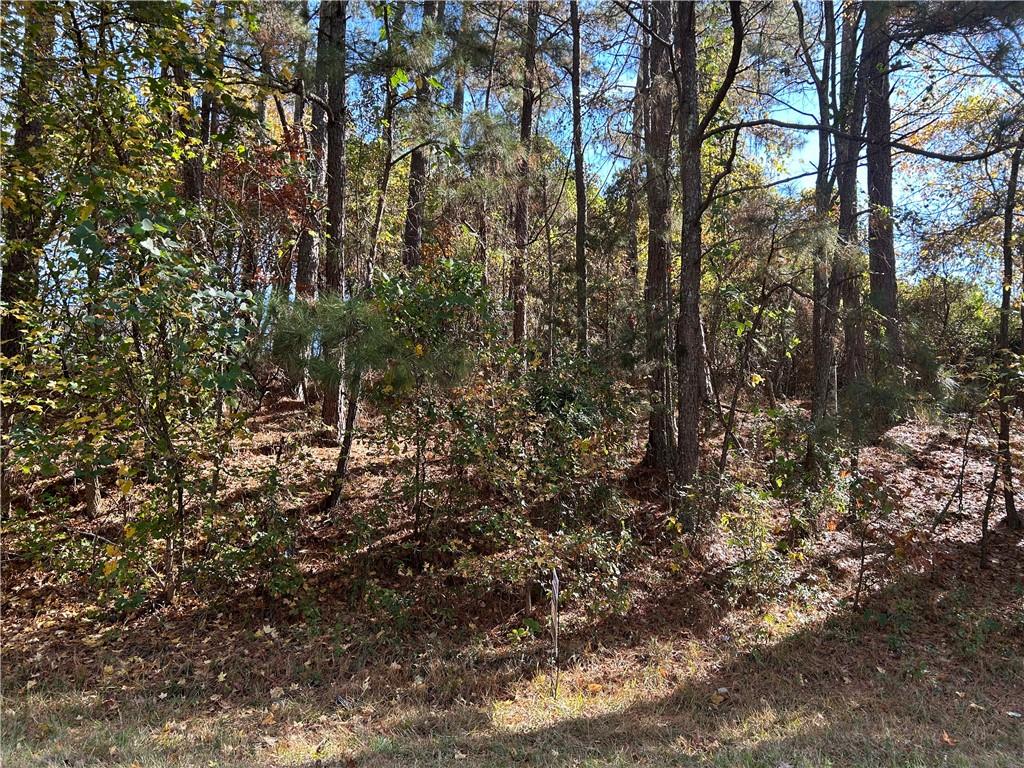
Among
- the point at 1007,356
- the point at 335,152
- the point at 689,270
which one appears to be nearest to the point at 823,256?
the point at 689,270

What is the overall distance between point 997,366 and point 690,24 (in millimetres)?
5029

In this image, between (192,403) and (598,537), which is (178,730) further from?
(598,537)

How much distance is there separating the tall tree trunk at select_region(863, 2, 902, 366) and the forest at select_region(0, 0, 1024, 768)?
13 centimetres

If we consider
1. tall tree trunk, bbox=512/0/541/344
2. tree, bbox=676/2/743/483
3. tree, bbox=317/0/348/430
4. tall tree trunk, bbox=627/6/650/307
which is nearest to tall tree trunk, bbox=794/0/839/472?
tree, bbox=676/2/743/483

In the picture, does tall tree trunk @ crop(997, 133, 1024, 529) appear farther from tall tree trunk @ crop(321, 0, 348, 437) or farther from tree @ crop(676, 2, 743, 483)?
tall tree trunk @ crop(321, 0, 348, 437)

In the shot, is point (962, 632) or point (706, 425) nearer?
point (962, 632)

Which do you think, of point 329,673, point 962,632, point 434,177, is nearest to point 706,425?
point 962,632

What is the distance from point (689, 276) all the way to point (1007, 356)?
3566mm

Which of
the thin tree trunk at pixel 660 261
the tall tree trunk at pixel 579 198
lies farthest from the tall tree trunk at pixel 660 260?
the tall tree trunk at pixel 579 198

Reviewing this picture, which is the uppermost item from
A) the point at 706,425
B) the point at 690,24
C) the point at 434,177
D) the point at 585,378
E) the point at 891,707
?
the point at 690,24

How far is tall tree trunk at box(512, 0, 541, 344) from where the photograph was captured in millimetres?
9703

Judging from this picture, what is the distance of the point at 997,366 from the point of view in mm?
6594

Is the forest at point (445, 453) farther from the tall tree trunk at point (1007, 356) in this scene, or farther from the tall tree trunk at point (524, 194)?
the tall tree trunk at point (524, 194)

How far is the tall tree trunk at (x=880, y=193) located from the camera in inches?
283
